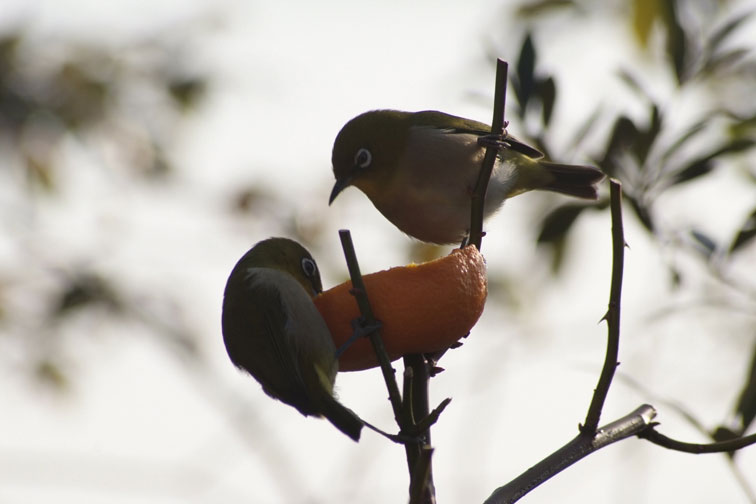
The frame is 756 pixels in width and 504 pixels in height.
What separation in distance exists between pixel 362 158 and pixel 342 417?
174cm

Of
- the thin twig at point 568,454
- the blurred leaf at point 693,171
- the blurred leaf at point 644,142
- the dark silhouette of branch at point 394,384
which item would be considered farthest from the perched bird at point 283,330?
the blurred leaf at point 693,171

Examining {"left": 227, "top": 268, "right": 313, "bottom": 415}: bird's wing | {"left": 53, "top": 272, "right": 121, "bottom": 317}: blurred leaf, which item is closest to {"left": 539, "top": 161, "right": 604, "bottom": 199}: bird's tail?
{"left": 227, "top": 268, "right": 313, "bottom": 415}: bird's wing

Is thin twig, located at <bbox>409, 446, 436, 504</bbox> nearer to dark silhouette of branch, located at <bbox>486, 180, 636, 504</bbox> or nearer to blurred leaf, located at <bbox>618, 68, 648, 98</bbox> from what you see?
dark silhouette of branch, located at <bbox>486, 180, 636, 504</bbox>

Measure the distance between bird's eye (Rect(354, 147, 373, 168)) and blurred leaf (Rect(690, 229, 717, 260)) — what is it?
153 centimetres

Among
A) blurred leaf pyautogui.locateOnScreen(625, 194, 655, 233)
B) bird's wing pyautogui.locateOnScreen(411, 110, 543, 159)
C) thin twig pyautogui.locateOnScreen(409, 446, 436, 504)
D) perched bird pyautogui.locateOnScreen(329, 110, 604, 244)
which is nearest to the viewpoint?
thin twig pyautogui.locateOnScreen(409, 446, 436, 504)

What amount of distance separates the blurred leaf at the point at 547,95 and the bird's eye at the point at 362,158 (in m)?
1.14

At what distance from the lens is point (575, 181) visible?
502cm

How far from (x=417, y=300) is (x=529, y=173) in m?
2.29

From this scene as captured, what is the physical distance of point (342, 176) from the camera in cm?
449

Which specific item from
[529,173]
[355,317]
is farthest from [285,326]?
[529,173]

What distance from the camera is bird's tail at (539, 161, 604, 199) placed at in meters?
4.98

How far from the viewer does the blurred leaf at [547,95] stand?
3.51 m

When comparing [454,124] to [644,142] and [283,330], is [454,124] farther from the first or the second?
[283,330]

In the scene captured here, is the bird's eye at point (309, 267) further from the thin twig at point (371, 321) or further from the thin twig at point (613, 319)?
the thin twig at point (613, 319)
